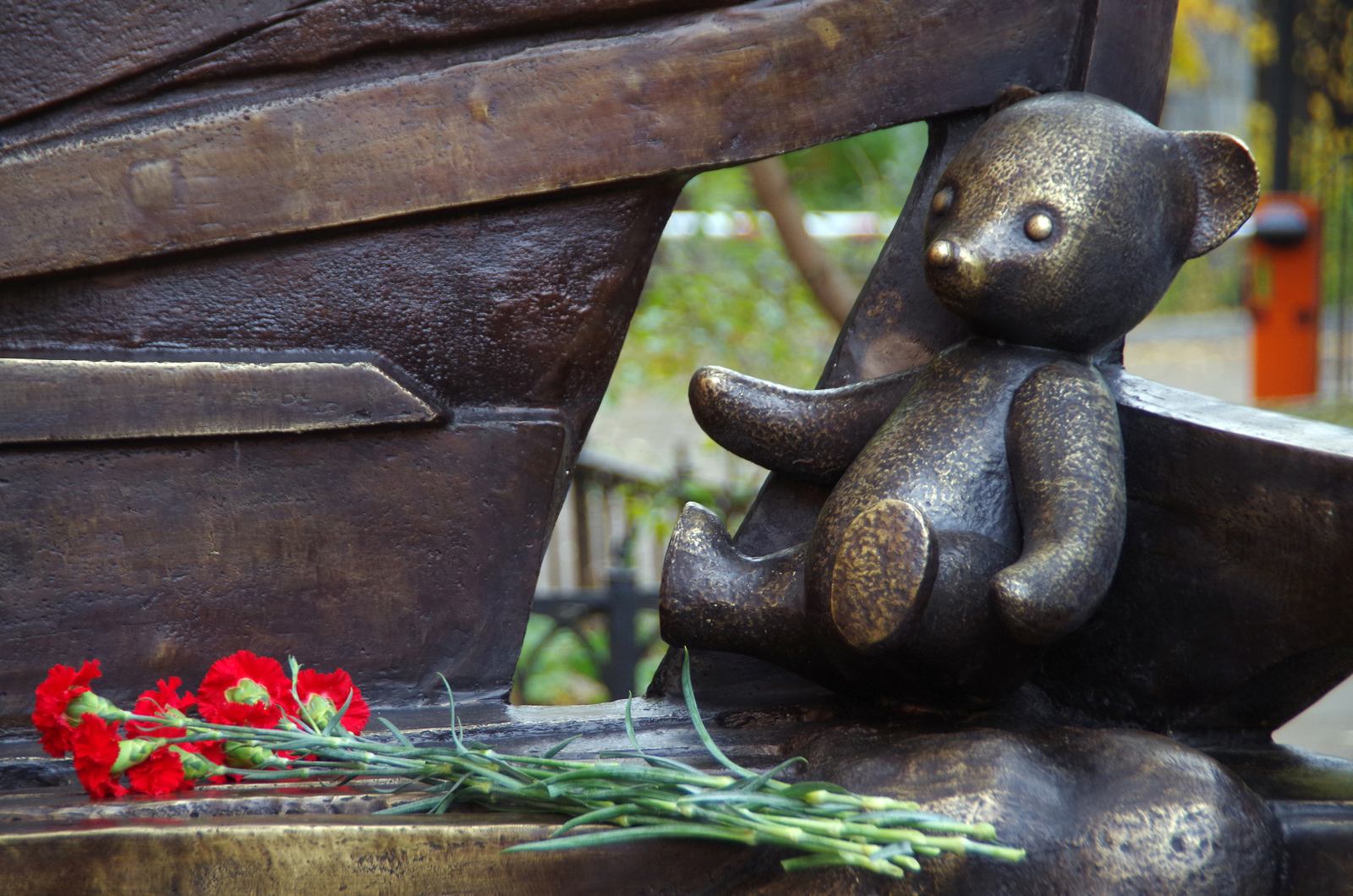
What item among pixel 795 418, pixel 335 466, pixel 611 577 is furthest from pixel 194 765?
pixel 611 577

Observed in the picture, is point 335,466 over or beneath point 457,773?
over

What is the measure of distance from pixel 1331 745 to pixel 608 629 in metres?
2.60

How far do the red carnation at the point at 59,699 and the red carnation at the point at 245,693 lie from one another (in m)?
0.15

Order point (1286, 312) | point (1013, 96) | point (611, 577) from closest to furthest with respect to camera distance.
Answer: point (1013, 96) < point (611, 577) < point (1286, 312)

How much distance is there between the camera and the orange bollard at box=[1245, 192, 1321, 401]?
7945mm

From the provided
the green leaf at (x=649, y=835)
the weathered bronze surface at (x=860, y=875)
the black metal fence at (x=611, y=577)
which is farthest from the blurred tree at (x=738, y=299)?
the green leaf at (x=649, y=835)

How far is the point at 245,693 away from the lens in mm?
1947

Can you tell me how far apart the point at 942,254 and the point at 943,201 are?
0.53 ft

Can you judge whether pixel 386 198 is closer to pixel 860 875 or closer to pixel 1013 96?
pixel 1013 96

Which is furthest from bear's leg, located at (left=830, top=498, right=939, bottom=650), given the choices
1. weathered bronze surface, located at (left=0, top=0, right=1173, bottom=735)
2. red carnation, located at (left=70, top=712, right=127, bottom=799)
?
red carnation, located at (left=70, top=712, right=127, bottom=799)

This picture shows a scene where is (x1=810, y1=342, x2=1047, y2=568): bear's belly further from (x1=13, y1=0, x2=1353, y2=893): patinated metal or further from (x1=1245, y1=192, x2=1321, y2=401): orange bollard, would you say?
(x1=1245, y1=192, x2=1321, y2=401): orange bollard

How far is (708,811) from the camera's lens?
1.62m

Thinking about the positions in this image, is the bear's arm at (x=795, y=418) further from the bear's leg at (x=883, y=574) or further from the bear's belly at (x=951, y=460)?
the bear's leg at (x=883, y=574)

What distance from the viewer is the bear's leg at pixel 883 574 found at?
186cm
